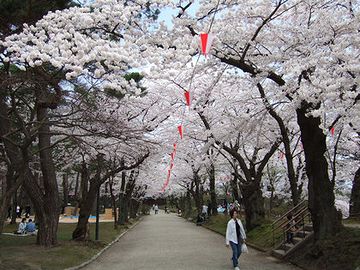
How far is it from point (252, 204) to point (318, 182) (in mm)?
7775

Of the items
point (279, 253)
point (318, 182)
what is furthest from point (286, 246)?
point (318, 182)

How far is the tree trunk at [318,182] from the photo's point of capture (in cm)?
1002

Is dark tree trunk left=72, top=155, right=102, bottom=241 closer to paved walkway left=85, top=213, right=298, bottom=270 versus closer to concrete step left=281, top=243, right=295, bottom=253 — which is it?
paved walkway left=85, top=213, right=298, bottom=270

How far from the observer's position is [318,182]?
10.2 metres

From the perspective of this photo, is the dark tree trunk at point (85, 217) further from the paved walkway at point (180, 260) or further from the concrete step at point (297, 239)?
the concrete step at point (297, 239)

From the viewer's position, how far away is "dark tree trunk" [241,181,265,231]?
17.2 m

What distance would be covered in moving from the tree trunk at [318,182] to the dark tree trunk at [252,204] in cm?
669

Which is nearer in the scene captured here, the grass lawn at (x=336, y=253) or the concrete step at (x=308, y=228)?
the grass lawn at (x=336, y=253)

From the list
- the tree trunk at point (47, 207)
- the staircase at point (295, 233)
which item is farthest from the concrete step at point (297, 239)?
the tree trunk at point (47, 207)

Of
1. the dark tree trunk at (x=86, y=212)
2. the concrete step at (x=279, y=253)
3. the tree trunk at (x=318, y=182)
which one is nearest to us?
the tree trunk at (x=318, y=182)

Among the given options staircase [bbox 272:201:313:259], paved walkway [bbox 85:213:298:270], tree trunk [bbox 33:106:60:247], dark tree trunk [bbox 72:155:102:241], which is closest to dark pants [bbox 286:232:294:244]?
staircase [bbox 272:201:313:259]

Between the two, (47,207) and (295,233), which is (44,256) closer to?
(47,207)

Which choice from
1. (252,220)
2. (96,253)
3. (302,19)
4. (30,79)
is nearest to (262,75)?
(302,19)

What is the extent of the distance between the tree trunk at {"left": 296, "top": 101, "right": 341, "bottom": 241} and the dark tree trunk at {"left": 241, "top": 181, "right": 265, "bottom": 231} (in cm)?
669
